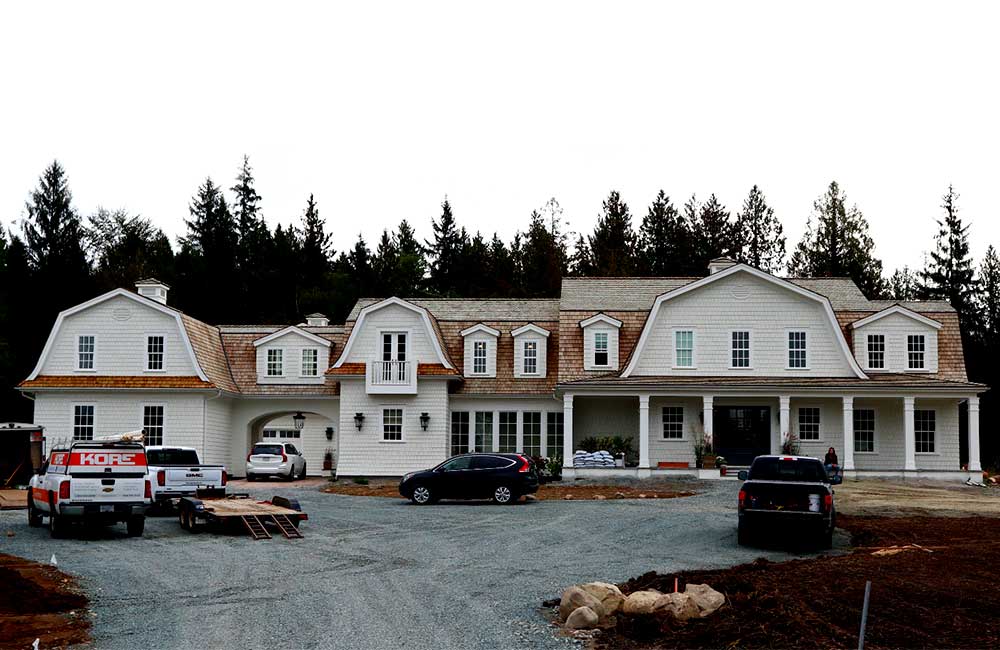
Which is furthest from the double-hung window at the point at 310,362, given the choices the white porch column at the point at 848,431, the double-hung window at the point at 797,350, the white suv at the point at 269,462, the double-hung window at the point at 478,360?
the white porch column at the point at 848,431

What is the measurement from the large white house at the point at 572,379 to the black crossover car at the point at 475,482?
774 centimetres

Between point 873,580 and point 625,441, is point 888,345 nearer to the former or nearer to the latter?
point 625,441

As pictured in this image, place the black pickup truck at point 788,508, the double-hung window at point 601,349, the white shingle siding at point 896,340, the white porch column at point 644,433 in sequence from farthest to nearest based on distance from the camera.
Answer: the double-hung window at point 601,349
the white shingle siding at point 896,340
the white porch column at point 644,433
the black pickup truck at point 788,508

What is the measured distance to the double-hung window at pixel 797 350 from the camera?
128 ft

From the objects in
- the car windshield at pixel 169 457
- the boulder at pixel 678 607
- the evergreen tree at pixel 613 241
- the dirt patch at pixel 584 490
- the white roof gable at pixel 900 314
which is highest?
the evergreen tree at pixel 613 241

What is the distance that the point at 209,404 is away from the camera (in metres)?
40.5

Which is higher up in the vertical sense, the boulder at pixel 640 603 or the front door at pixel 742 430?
the front door at pixel 742 430

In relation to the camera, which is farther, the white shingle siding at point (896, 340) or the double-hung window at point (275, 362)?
the double-hung window at point (275, 362)

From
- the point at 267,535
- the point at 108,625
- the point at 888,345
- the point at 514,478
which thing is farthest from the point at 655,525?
the point at 888,345

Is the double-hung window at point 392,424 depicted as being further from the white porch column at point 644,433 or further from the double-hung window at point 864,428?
the double-hung window at point 864,428

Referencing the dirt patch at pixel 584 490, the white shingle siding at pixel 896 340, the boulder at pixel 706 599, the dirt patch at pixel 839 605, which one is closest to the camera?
the dirt patch at pixel 839 605

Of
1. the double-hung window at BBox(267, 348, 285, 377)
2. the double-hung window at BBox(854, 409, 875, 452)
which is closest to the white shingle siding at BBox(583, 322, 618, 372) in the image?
the double-hung window at BBox(854, 409, 875, 452)

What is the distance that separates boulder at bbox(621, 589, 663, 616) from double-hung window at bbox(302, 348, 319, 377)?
30.6 meters

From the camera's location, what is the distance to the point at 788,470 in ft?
71.4
